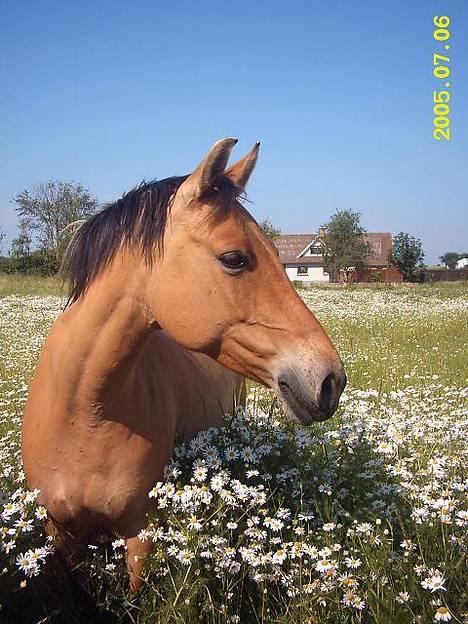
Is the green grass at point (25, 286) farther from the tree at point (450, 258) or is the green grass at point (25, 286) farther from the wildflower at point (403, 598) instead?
the tree at point (450, 258)

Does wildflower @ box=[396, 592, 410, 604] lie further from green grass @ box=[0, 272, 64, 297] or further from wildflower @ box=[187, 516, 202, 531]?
green grass @ box=[0, 272, 64, 297]

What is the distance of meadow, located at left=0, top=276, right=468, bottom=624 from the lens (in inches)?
82.7

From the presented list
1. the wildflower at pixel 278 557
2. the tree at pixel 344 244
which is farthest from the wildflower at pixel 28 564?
the tree at pixel 344 244

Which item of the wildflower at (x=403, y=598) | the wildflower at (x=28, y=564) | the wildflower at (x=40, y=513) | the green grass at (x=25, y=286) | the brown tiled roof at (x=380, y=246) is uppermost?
the brown tiled roof at (x=380, y=246)

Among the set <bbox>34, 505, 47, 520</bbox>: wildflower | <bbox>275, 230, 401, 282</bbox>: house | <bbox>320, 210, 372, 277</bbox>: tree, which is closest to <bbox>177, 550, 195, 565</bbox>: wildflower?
<bbox>34, 505, 47, 520</bbox>: wildflower

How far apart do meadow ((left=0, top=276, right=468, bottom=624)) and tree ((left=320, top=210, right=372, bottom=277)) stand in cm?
6114

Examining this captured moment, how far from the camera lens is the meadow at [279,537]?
2102 millimetres

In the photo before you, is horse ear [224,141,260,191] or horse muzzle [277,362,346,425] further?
horse ear [224,141,260,191]

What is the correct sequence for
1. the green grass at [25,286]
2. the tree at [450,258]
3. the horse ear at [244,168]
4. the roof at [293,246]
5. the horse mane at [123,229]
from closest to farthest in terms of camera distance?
1. the horse mane at [123,229]
2. the horse ear at [244,168]
3. the green grass at [25,286]
4. the roof at [293,246]
5. the tree at [450,258]

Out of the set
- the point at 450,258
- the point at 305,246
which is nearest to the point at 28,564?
the point at 305,246

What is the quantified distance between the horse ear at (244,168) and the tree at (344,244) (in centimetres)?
6178

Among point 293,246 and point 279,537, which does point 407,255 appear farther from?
point 279,537

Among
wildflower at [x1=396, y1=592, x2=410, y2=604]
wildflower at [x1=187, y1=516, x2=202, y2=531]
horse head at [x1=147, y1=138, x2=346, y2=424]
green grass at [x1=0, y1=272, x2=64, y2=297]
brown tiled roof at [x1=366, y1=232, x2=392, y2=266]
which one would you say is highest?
brown tiled roof at [x1=366, y1=232, x2=392, y2=266]

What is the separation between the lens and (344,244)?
6419 centimetres
